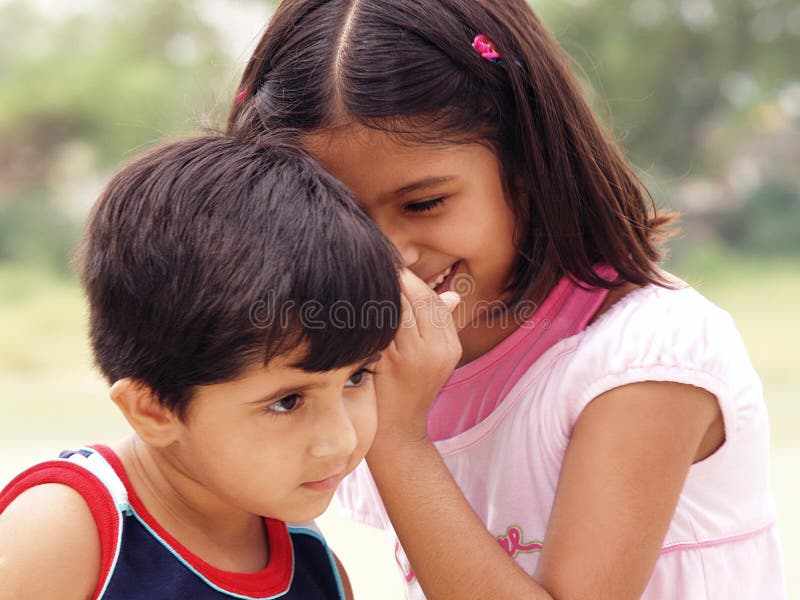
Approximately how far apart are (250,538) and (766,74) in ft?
20.1

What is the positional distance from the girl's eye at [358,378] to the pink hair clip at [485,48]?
0.45 m

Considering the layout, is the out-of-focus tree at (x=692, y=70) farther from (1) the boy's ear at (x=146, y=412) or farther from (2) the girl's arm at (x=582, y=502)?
(1) the boy's ear at (x=146, y=412)

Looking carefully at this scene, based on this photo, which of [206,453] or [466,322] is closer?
[206,453]

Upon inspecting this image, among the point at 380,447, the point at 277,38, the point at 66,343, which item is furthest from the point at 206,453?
the point at 66,343

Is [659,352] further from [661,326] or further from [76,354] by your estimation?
[76,354]

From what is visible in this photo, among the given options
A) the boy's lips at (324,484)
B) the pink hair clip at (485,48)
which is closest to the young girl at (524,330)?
the pink hair clip at (485,48)

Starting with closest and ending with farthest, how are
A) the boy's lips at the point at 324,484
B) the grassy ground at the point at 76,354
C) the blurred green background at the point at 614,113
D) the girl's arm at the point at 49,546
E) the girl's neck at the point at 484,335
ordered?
the girl's arm at the point at 49,546 → the boy's lips at the point at 324,484 → the girl's neck at the point at 484,335 → the grassy ground at the point at 76,354 → the blurred green background at the point at 614,113

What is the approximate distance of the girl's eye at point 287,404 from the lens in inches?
42.3

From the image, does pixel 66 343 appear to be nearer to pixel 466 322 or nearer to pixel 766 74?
pixel 766 74

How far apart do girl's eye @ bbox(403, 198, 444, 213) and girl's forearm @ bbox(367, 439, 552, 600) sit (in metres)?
0.29

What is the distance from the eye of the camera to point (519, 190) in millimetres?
1378

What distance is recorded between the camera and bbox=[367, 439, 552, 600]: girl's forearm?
119 cm

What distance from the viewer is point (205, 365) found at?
1032 millimetres

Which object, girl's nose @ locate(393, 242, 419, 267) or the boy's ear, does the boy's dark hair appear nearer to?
the boy's ear
